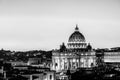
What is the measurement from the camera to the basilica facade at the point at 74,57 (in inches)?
6978

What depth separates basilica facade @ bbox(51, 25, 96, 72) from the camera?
17725 centimetres

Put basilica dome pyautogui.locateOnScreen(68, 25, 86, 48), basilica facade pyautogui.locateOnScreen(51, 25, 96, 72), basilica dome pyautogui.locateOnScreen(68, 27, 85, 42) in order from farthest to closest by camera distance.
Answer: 1. basilica dome pyautogui.locateOnScreen(68, 27, 85, 42)
2. basilica dome pyautogui.locateOnScreen(68, 25, 86, 48)
3. basilica facade pyautogui.locateOnScreen(51, 25, 96, 72)

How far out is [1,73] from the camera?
287 ft

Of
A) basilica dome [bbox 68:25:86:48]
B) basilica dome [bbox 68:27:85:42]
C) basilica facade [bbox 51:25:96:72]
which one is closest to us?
basilica facade [bbox 51:25:96:72]

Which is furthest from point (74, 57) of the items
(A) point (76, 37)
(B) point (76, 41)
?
(A) point (76, 37)

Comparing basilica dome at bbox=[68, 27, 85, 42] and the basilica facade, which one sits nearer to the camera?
the basilica facade

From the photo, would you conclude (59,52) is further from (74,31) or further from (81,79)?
(81,79)

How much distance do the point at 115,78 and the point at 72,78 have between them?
992 cm

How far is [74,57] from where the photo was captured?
18038cm

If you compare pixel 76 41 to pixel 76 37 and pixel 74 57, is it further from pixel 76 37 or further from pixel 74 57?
pixel 74 57

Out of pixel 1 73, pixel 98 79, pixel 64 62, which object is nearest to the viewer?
pixel 1 73

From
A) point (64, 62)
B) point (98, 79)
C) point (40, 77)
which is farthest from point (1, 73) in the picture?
point (64, 62)

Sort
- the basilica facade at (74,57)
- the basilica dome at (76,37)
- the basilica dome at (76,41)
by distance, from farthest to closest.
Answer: the basilica dome at (76,37) → the basilica dome at (76,41) → the basilica facade at (74,57)

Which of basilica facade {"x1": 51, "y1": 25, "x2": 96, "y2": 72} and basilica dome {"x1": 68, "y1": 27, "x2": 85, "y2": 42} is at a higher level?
basilica dome {"x1": 68, "y1": 27, "x2": 85, "y2": 42}
